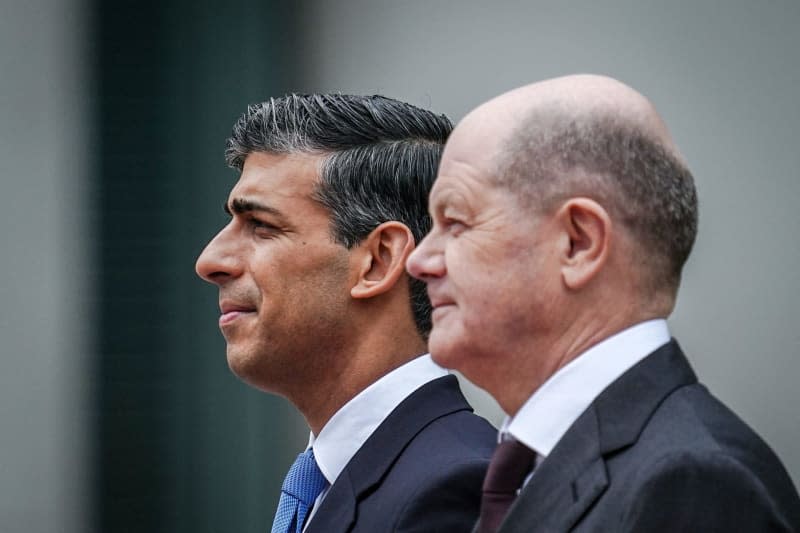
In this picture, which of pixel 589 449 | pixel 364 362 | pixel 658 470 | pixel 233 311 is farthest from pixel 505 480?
pixel 233 311

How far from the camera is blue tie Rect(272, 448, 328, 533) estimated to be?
2.20 m

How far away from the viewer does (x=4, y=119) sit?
371cm

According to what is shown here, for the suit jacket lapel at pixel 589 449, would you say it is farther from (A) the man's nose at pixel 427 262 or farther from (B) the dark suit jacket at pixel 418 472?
(B) the dark suit jacket at pixel 418 472

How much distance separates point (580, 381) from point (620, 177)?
0.23 m

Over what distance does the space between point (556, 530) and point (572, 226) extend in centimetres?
34

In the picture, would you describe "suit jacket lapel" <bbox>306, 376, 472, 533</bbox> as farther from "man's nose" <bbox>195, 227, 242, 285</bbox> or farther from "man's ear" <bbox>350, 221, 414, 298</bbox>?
"man's nose" <bbox>195, 227, 242, 285</bbox>

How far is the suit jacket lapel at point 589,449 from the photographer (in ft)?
4.74

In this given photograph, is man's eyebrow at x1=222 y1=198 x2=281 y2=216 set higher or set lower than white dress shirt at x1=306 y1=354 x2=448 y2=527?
higher

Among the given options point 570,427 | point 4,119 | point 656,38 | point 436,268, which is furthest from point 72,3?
point 570,427

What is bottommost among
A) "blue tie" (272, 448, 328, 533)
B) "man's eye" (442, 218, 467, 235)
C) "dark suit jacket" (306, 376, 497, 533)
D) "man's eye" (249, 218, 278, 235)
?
"blue tie" (272, 448, 328, 533)

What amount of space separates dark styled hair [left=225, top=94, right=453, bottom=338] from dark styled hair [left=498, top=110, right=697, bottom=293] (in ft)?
2.33

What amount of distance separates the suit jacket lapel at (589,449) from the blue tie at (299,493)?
78 centimetres

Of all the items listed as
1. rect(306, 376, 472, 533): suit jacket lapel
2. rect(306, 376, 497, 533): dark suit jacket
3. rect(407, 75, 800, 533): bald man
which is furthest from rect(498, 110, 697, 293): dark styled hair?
rect(306, 376, 472, 533): suit jacket lapel

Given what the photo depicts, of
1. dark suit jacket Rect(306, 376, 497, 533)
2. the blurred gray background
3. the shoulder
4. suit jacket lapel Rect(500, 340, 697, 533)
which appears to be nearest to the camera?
the shoulder
